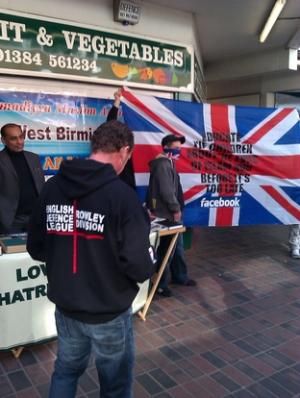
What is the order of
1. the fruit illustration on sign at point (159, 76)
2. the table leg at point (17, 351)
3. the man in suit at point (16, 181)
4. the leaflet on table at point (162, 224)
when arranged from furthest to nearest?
the fruit illustration on sign at point (159, 76)
the leaflet on table at point (162, 224)
the man in suit at point (16, 181)
the table leg at point (17, 351)

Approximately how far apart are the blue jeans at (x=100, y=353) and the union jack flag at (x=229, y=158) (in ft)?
10.4

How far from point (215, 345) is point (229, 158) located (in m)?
2.72

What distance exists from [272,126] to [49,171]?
3.09 m

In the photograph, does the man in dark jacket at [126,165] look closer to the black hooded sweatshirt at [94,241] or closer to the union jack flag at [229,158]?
the union jack flag at [229,158]

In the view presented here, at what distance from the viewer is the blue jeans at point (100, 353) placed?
1855mm

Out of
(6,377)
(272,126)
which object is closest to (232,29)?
(272,126)

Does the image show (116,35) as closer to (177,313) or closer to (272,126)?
(272,126)

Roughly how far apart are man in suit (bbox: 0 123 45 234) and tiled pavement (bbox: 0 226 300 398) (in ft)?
3.72

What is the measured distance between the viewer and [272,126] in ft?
18.1

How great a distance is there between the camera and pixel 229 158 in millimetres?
5371

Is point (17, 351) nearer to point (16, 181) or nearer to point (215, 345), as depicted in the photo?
point (16, 181)

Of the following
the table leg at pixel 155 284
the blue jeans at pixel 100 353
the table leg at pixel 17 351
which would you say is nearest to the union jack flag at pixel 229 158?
the table leg at pixel 155 284

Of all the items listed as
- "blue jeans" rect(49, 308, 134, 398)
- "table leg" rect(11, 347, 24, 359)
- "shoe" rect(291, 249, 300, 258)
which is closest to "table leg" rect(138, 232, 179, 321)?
"table leg" rect(11, 347, 24, 359)

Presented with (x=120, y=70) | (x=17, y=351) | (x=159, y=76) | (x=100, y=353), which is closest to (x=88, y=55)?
(x=120, y=70)
